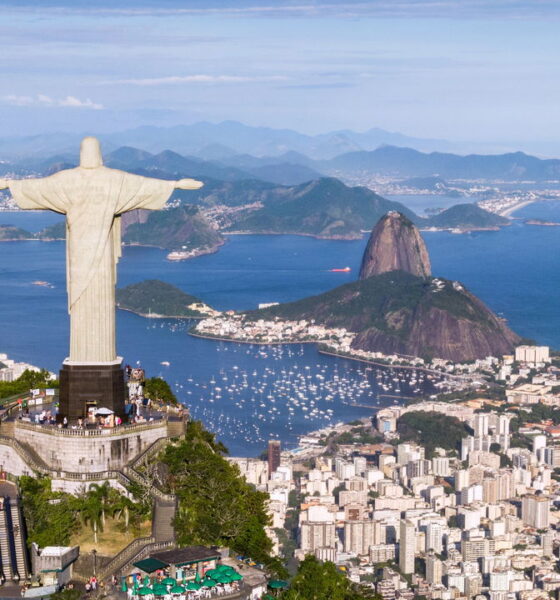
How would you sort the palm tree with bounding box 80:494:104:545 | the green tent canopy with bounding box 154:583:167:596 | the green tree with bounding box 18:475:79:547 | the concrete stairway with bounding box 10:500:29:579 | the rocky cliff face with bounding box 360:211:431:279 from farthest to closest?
the rocky cliff face with bounding box 360:211:431:279 < the palm tree with bounding box 80:494:104:545 < the green tree with bounding box 18:475:79:547 < the concrete stairway with bounding box 10:500:29:579 < the green tent canopy with bounding box 154:583:167:596

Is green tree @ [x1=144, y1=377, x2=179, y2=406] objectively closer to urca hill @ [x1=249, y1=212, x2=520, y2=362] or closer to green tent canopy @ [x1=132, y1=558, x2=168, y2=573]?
green tent canopy @ [x1=132, y1=558, x2=168, y2=573]

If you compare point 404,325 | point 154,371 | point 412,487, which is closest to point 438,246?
point 404,325

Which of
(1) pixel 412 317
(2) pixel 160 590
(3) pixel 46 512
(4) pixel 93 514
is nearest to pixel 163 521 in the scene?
(4) pixel 93 514

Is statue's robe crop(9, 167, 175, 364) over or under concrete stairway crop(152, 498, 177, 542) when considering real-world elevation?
over

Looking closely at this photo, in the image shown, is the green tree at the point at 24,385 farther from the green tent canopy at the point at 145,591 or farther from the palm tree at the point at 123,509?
the green tent canopy at the point at 145,591

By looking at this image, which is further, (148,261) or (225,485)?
(148,261)

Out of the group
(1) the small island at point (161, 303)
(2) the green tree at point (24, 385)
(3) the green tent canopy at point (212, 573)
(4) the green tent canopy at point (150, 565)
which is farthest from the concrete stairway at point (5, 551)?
(1) the small island at point (161, 303)

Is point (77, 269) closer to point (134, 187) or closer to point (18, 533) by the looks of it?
point (134, 187)

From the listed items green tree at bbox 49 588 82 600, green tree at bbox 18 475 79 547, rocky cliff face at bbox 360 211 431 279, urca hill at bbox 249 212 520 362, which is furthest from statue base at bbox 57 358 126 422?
rocky cliff face at bbox 360 211 431 279
